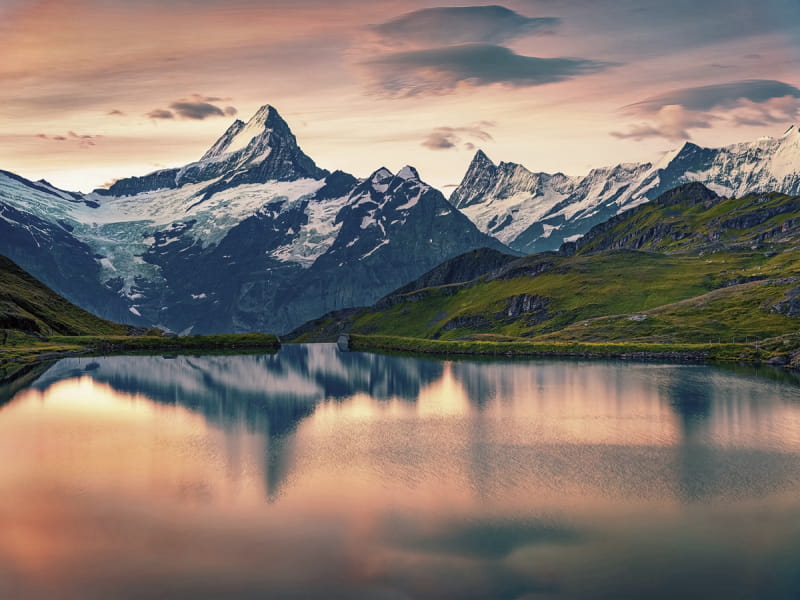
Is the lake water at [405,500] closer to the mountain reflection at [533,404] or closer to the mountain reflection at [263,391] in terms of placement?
the mountain reflection at [533,404]

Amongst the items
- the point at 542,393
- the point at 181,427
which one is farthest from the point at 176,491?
the point at 542,393

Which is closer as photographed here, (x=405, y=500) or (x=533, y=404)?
(x=405, y=500)

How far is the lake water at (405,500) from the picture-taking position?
5428 centimetres

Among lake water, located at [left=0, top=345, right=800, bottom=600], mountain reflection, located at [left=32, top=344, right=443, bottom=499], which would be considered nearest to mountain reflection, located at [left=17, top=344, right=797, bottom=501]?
mountain reflection, located at [left=32, top=344, right=443, bottom=499]

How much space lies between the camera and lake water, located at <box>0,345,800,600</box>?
54.3m

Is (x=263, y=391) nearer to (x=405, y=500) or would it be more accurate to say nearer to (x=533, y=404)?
(x=533, y=404)

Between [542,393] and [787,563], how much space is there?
299ft

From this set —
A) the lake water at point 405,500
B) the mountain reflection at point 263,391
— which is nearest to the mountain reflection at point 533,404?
the mountain reflection at point 263,391

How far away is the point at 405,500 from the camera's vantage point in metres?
72.4

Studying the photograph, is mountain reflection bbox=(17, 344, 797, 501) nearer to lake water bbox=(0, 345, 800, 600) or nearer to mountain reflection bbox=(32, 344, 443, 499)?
mountain reflection bbox=(32, 344, 443, 499)

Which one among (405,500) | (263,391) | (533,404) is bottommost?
(263,391)

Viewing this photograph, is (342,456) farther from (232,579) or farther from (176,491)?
(232,579)

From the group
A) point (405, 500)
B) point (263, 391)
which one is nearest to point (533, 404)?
point (263, 391)

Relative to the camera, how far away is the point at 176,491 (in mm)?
76938
